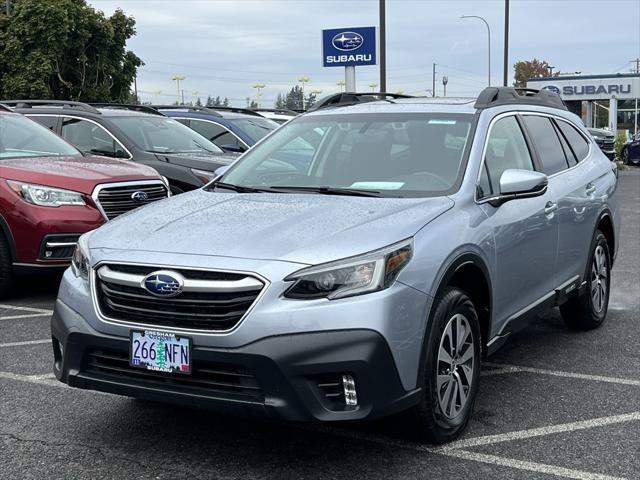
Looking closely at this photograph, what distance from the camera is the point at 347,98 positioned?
597 centimetres

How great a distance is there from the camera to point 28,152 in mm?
8141

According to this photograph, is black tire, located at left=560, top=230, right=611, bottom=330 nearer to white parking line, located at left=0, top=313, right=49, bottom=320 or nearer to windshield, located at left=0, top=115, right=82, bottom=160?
white parking line, located at left=0, top=313, right=49, bottom=320

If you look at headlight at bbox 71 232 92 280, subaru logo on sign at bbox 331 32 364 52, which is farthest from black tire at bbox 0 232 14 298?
subaru logo on sign at bbox 331 32 364 52

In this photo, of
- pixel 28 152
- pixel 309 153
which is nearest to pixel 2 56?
pixel 28 152

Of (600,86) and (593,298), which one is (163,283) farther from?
(600,86)

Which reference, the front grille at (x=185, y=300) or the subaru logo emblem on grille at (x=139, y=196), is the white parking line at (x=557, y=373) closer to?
the front grille at (x=185, y=300)

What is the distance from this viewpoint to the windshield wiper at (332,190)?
14.4 feet

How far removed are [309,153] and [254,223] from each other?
1335 mm

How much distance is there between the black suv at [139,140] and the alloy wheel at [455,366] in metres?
5.82

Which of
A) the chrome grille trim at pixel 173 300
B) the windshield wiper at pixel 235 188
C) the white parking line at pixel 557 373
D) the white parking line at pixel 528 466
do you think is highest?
the windshield wiper at pixel 235 188

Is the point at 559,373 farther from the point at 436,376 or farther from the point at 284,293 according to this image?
the point at 284,293

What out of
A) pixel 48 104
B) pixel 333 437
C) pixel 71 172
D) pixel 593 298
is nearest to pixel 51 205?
pixel 71 172

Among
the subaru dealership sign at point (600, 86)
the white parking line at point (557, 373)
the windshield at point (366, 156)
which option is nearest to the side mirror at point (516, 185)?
the windshield at point (366, 156)

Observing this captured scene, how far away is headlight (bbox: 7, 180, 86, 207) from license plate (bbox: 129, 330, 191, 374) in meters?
3.89
